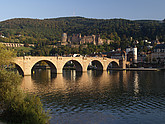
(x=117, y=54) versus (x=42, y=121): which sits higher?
(x=117, y=54)

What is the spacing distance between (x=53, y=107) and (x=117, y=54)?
107731mm

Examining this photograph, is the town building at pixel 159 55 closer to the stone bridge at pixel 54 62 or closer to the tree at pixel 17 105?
the stone bridge at pixel 54 62

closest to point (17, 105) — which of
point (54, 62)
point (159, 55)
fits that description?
point (54, 62)

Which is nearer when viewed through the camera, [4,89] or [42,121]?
[42,121]

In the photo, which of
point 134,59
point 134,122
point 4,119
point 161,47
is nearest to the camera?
point 4,119

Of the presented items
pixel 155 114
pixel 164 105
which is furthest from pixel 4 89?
pixel 164 105

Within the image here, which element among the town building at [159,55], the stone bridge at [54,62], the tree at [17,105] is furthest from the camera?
the town building at [159,55]

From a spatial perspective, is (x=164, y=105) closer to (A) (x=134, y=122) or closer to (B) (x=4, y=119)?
(A) (x=134, y=122)

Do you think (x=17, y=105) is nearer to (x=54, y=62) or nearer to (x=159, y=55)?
(x=54, y=62)

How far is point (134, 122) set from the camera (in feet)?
70.0

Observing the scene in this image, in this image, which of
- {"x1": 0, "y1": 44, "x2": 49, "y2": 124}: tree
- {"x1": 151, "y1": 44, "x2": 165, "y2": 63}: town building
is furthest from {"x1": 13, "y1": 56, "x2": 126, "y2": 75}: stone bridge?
{"x1": 0, "y1": 44, "x2": 49, "y2": 124}: tree

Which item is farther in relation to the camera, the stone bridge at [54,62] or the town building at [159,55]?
the town building at [159,55]

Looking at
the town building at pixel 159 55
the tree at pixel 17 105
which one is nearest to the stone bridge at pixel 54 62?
the town building at pixel 159 55

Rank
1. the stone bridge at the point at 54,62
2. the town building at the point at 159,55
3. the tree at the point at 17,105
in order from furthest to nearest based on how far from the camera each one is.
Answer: the town building at the point at 159,55
the stone bridge at the point at 54,62
the tree at the point at 17,105
